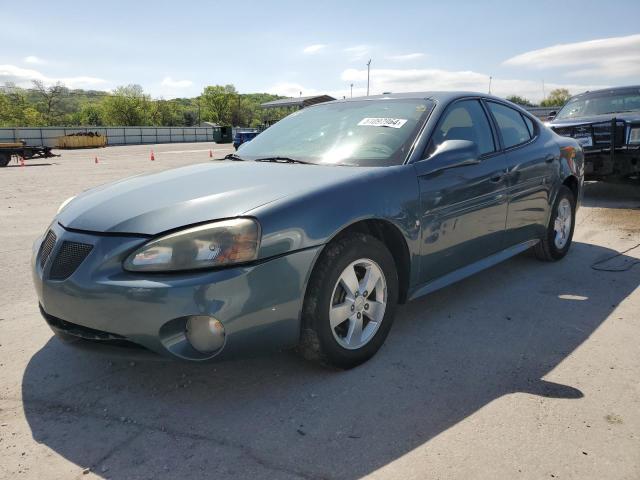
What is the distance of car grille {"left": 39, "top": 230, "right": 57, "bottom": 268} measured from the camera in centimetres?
262

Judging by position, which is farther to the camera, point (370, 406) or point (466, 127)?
point (466, 127)

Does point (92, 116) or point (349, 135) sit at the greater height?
point (92, 116)

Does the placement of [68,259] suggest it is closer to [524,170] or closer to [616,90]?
[524,170]

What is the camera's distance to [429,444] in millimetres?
2182

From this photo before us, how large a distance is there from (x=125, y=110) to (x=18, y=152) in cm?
7568

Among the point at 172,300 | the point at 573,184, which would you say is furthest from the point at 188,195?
the point at 573,184

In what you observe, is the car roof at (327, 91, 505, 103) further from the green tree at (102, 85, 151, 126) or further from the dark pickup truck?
the green tree at (102, 85, 151, 126)

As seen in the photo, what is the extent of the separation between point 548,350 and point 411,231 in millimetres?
1065

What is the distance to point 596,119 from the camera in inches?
332

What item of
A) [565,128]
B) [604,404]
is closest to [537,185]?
[604,404]

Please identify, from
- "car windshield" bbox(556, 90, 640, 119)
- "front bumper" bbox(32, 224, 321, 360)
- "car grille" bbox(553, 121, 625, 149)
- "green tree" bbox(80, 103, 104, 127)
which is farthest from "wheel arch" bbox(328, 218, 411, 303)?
"green tree" bbox(80, 103, 104, 127)

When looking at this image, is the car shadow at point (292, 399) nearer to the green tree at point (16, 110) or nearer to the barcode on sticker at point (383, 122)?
the barcode on sticker at point (383, 122)

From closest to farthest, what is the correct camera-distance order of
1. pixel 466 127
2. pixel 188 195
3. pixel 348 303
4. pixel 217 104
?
pixel 188 195 < pixel 348 303 < pixel 466 127 < pixel 217 104

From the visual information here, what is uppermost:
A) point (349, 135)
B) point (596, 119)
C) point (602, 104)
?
point (602, 104)
